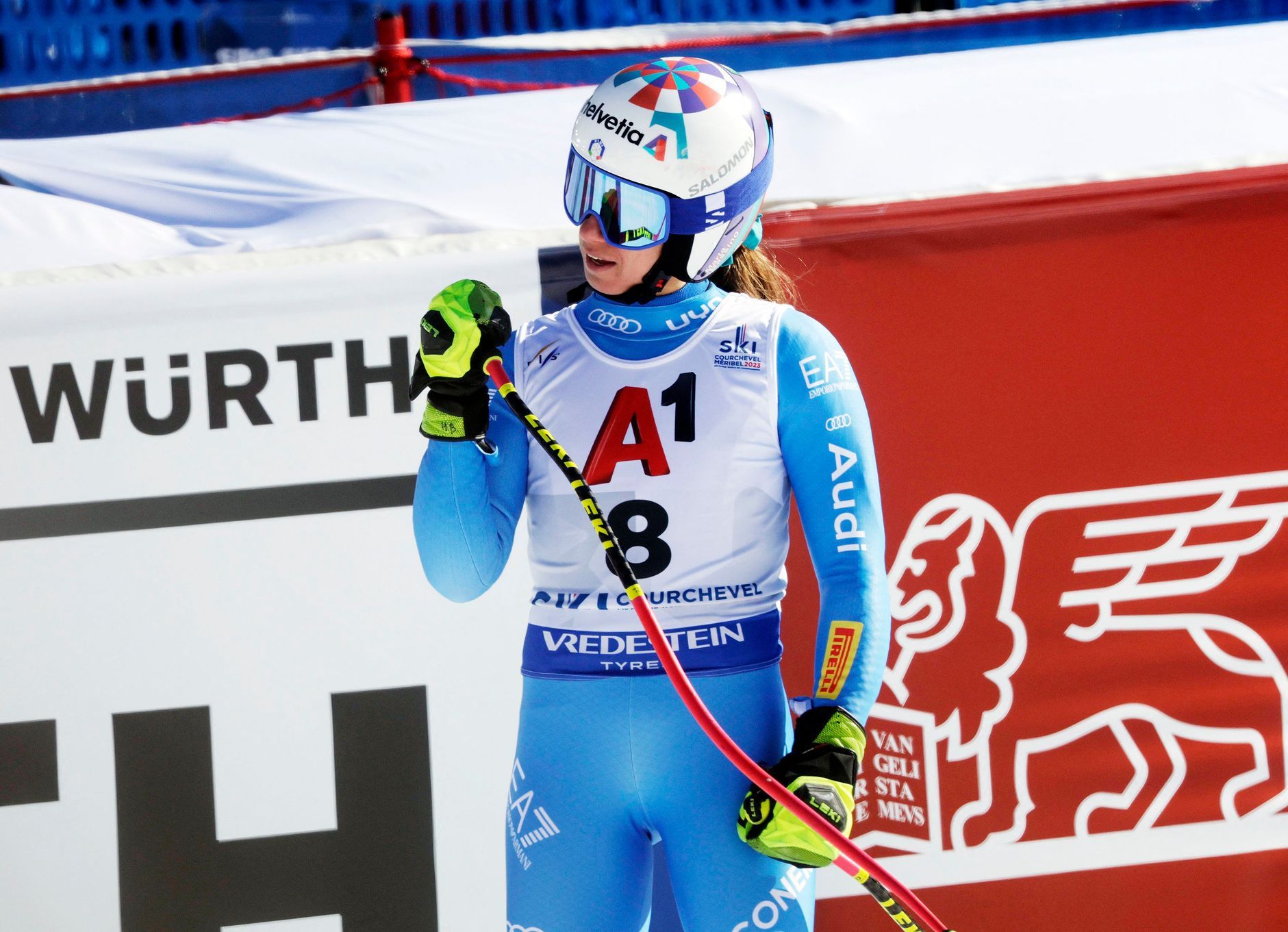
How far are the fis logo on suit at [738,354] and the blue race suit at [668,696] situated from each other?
1 cm

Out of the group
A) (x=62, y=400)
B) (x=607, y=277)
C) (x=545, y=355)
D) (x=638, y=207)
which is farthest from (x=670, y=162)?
(x=62, y=400)

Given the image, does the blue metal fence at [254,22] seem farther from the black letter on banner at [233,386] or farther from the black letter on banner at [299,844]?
the black letter on banner at [299,844]

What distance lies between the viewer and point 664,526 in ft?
5.91

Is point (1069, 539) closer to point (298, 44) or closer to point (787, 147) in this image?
point (787, 147)

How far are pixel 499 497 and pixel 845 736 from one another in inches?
23.3

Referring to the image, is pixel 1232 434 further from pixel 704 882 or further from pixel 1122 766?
pixel 704 882

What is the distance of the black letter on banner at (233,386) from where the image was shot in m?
2.71

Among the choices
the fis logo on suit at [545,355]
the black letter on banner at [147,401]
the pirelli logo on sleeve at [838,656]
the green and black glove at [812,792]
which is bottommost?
the green and black glove at [812,792]

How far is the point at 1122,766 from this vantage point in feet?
9.06

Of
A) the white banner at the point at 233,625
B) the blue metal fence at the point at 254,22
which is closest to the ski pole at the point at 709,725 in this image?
the white banner at the point at 233,625

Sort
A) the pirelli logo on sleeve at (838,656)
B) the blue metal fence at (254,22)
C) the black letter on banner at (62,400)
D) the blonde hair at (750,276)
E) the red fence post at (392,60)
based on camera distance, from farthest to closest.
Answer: the blue metal fence at (254,22) < the red fence post at (392,60) < the black letter on banner at (62,400) < the blonde hair at (750,276) < the pirelli logo on sleeve at (838,656)

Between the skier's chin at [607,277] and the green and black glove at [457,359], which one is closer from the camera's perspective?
the green and black glove at [457,359]

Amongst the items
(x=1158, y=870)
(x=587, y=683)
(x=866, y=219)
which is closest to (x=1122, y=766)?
(x=1158, y=870)

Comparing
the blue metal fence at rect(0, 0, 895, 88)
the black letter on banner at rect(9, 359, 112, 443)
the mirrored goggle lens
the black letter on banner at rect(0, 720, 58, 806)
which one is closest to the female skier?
the mirrored goggle lens
